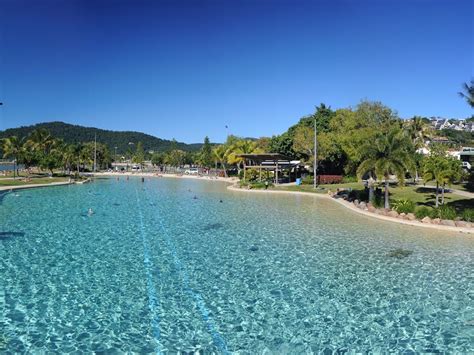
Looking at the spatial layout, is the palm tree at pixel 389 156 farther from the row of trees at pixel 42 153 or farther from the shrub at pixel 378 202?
the row of trees at pixel 42 153

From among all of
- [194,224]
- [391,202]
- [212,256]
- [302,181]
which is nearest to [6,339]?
[212,256]

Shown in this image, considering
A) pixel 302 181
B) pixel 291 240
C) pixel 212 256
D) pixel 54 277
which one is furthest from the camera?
pixel 302 181

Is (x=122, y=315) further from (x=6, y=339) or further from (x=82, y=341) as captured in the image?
(x=6, y=339)

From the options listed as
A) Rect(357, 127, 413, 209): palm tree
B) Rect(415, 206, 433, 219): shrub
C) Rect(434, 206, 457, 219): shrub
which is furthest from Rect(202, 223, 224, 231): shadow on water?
Rect(434, 206, 457, 219): shrub

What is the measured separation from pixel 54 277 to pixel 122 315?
4.02 meters

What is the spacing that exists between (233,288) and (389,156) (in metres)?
17.0

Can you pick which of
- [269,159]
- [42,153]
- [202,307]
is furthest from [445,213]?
[42,153]

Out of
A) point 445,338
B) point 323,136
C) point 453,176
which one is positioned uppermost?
point 323,136

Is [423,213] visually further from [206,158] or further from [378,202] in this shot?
[206,158]

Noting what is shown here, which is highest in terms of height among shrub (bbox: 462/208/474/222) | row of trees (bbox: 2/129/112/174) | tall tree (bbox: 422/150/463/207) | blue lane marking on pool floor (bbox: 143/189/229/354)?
row of trees (bbox: 2/129/112/174)

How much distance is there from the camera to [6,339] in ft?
25.8

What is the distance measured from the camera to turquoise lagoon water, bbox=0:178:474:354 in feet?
26.6

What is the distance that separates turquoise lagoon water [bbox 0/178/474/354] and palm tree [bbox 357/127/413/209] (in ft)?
15.2

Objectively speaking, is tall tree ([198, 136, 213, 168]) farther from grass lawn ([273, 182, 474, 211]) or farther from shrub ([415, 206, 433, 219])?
shrub ([415, 206, 433, 219])
